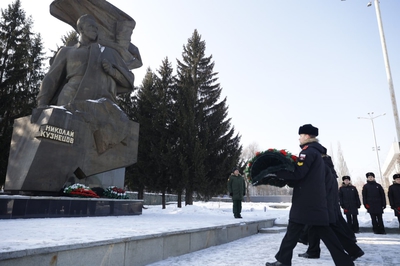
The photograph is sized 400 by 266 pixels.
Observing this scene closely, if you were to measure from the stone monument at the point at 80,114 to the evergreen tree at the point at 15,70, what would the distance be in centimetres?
1092

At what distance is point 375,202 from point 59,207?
839 centimetres

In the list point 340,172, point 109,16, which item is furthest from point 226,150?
point 340,172

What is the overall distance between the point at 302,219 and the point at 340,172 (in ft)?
171

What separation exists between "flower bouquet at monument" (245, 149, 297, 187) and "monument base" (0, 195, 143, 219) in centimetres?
504

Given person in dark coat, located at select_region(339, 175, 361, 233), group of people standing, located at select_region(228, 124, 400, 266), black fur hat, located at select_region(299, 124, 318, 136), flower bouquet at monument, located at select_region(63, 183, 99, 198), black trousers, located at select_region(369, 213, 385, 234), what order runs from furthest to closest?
1. person in dark coat, located at select_region(339, 175, 361, 233)
2. black trousers, located at select_region(369, 213, 385, 234)
3. flower bouquet at monument, located at select_region(63, 183, 99, 198)
4. black fur hat, located at select_region(299, 124, 318, 136)
5. group of people standing, located at select_region(228, 124, 400, 266)

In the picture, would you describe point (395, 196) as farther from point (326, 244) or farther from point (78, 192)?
point (78, 192)

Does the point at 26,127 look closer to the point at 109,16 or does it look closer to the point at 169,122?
the point at 109,16

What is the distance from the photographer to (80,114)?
9.32m

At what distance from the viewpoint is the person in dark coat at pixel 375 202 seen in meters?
8.51

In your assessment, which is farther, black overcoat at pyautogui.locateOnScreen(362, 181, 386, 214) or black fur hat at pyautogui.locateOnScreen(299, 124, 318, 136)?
black overcoat at pyautogui.locateOnScreen(362, 181, 386, 214)

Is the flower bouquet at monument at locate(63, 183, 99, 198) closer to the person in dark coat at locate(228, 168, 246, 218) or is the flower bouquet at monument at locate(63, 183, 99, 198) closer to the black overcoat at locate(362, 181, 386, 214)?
the person in dark coat at locate(228, 168, 246, 218)

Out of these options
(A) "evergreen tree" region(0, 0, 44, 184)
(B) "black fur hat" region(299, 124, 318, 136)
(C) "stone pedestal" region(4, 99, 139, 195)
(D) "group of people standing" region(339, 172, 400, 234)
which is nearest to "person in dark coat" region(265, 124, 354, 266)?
(B) "black fur hat" region(299, 124, 318, 136)

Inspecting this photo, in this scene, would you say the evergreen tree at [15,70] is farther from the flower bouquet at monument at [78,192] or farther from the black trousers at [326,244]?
the black trousers at [326,244]

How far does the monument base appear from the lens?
19.9 feet
